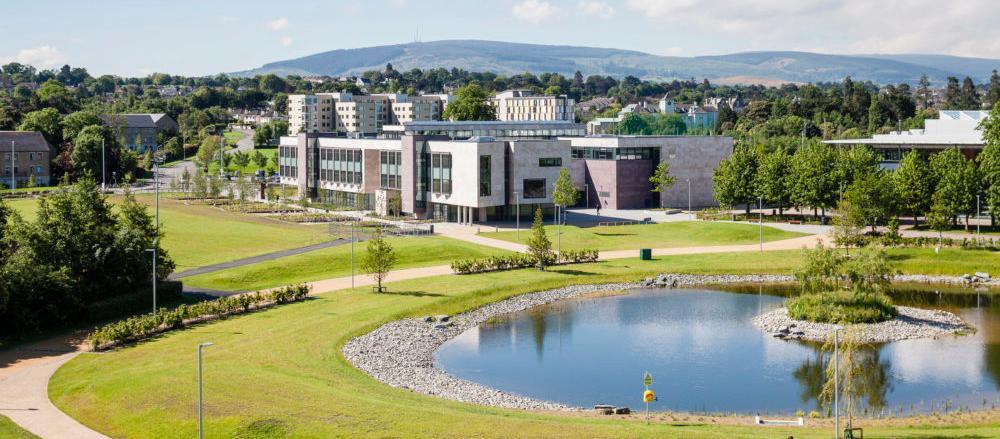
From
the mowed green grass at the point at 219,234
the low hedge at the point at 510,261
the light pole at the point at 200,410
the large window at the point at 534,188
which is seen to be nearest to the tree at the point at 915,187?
the low hedge at the point at 510,261

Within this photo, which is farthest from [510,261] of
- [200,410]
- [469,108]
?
[469,108]

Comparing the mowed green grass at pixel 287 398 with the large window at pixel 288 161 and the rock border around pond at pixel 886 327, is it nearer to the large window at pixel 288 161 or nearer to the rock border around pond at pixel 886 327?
the rock border around pond at pixel 886 327

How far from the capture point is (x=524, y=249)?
256ft

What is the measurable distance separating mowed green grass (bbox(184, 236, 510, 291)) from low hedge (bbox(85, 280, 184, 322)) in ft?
13.6

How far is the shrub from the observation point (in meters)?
54.8

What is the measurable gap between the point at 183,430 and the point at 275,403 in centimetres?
333

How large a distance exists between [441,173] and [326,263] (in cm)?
2990

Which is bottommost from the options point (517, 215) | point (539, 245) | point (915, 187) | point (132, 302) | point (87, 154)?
point (132, 302)

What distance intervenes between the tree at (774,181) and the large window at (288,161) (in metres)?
58.0

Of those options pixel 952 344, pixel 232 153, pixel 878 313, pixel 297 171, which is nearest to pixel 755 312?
pixel 878 313

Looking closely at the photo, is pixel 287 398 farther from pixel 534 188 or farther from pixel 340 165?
pixel 340 165

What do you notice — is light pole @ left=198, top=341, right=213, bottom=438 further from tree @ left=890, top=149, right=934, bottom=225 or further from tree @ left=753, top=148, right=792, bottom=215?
tree @ left=753, top=148, right=792, bottom=215

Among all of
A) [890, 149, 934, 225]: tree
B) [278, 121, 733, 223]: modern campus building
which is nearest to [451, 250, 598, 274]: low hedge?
[278, 121, 733, 223]: modern campus building

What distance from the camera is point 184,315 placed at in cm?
5244
